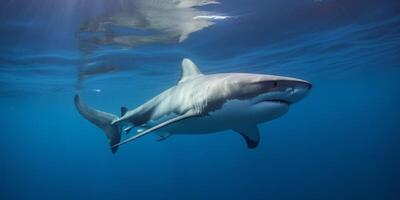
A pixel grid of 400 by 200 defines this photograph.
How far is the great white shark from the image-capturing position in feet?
16.7

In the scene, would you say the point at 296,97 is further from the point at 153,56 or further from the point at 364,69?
the point at 364,69

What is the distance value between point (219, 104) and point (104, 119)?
4.53 m

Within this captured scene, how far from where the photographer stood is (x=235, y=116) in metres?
5.90

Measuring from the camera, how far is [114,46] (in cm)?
1684

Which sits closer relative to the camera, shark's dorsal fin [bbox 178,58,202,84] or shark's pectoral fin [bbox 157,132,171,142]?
shark's pectoral fin [bbox 157,132,171,142]

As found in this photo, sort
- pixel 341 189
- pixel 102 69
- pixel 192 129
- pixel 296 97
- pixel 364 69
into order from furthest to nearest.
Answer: pixel 341 189
pixel 364 69
pixel 102 69
pixel 192 129
pixel 296 97

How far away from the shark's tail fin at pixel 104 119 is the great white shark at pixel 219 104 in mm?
304

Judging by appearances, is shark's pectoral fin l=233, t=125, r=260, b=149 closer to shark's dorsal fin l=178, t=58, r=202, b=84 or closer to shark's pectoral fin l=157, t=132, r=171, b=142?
shark's pectoral fin l=157, t=132, r=171, b=142

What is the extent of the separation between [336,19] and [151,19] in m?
8.17

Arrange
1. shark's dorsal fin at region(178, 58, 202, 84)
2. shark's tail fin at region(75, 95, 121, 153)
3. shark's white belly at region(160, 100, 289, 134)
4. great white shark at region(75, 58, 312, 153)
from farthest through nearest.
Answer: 1. shark's tail fin at region(75, 95, 121, 153)
2. shark's dorsal fin at region(178, 58, 202, 84)
3. shark's white belly at region(160, 100, 289, 134)
4. great white shark at region(75, 58, 312, 153)

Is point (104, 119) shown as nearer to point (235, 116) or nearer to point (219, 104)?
point (219, 104)

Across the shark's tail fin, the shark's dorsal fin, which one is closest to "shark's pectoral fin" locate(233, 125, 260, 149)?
the shark's dorsal fin

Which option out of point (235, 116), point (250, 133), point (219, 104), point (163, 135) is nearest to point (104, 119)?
point (163, 135)

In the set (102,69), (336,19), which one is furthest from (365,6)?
(102,69)
